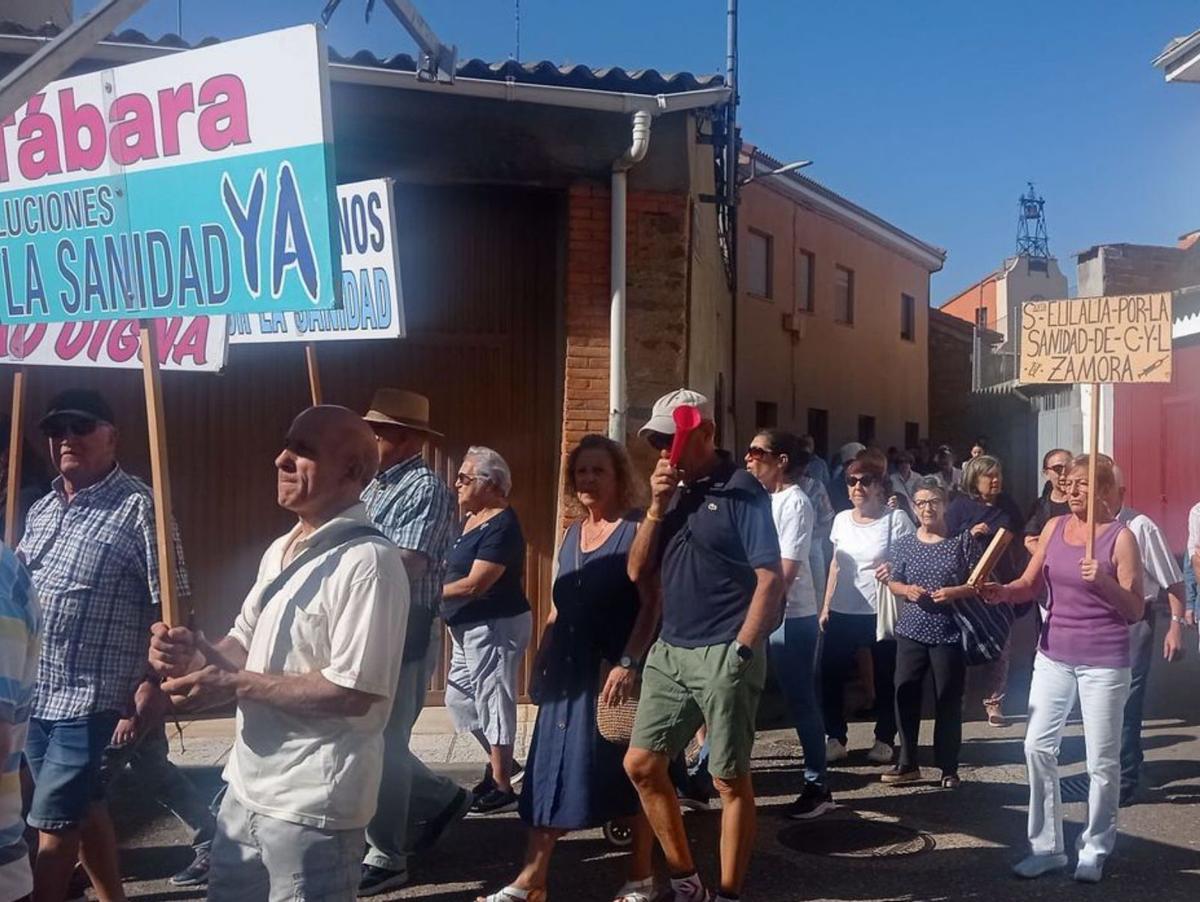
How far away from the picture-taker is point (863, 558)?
6.75m

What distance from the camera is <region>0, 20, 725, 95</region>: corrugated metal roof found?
7.45 m

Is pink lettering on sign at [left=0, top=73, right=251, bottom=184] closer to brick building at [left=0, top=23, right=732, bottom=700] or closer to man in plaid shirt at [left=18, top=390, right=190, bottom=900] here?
man in plaid shirt at [left=18, top=390, right=190, bottom=900]

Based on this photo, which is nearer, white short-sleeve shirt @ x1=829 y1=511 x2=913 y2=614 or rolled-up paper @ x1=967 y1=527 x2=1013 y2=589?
rolled-up paper @ x1=967 y1=527 x2=1013 y2=589

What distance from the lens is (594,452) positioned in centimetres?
463

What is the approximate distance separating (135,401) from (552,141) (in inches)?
121

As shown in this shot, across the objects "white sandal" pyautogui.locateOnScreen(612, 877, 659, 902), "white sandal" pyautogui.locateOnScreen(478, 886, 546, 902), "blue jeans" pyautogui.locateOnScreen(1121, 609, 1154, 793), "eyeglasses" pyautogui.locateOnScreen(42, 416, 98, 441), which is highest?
"eyeglasses" pyautogui.locateOnScreen(42, 416, 98, 441)

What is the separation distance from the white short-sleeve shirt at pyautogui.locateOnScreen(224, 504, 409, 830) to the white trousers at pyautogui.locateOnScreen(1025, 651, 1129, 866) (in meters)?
3.05

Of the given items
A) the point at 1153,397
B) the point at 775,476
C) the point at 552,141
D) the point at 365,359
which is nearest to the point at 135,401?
the point at 365,359

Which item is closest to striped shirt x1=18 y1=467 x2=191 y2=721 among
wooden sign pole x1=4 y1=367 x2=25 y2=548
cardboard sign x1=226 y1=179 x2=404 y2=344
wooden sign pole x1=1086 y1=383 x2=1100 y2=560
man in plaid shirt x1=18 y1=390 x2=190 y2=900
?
man in plaid shirt x1=18 y1=390 x2=190 y2=900

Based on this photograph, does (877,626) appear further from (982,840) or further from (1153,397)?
(1153,397)

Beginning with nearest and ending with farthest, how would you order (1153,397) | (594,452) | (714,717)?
(714,717) → (594,452) → (1153,397)

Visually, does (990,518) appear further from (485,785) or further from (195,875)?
(195,875)

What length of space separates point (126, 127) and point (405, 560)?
1.86 m

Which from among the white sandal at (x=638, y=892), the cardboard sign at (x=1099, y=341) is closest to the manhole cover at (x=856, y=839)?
the white sandal at (x=638, y=892)
